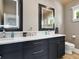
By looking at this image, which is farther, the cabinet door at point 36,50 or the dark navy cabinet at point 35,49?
the cabinet door at point 36,50

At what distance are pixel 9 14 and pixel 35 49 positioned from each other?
1.08 m

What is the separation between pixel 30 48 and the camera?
1.95 metres

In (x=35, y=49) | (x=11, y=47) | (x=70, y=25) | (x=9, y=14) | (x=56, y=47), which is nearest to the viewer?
(x=11, y=47)

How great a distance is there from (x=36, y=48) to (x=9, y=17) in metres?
1.03

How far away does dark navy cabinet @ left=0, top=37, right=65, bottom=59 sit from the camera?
158 centimetres

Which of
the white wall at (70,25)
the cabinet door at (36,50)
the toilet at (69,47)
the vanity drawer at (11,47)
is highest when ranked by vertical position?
the white wall at (70,25)

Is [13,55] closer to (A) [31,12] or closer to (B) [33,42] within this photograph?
(B) [33,42]

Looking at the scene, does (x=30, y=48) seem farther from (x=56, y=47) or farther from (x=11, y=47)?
(x=56, y=47)

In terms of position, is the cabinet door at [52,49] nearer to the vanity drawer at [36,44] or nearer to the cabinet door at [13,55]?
the vanity drawer at [36,44]

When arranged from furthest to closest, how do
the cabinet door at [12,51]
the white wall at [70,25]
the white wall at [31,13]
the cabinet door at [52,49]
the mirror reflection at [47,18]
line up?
the white wall at [70,25]
the mirror reflection at [47,18]
the white wall at [31,13]
the cabinet door at [52,49]
the cabinet door at [12,51]

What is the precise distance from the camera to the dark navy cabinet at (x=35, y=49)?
1.58 meters

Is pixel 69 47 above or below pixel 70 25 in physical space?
below

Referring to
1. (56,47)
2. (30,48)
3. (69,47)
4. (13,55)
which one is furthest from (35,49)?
(69,47)

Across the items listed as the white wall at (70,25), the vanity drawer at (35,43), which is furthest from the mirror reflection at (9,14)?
the white wall at (70,25)
